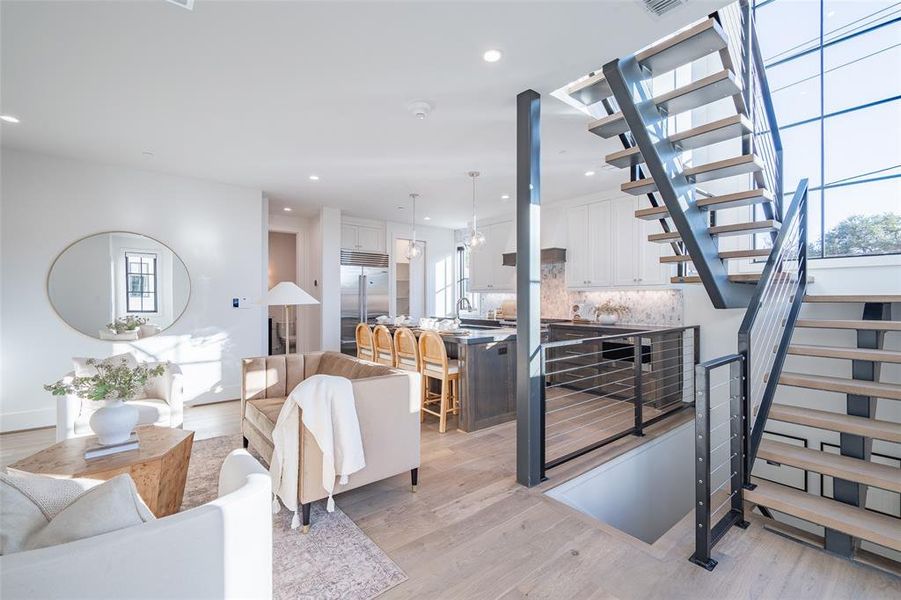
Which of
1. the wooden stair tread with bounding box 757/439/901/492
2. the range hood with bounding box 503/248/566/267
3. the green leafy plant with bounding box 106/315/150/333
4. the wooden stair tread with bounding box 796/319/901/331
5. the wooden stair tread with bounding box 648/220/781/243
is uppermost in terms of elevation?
the range hood with bounding box 503/248/566/267

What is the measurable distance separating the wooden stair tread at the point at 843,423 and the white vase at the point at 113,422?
12.7 feet

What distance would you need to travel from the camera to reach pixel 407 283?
7.50m

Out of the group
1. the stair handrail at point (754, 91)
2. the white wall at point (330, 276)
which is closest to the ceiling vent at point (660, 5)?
the stair handrail at point (754, 91)

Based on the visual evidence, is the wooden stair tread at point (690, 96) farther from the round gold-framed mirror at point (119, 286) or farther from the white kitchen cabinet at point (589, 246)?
the round gold-framed mirror at point (119, 286)

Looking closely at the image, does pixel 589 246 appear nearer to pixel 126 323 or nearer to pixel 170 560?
pixel 170 560

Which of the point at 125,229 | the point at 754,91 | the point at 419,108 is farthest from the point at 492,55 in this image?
the point at 125,229

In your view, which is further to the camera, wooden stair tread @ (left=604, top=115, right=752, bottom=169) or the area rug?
wooden stair tread @ (left=604, top=115, right=752, bottom=169)

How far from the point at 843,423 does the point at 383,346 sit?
382 centimetres

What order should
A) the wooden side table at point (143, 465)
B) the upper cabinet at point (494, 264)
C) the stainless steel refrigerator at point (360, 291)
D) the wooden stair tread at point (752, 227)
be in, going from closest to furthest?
the wooden side table at point (143, 465) < the wooden stair tread at point (752, 227) < the stainless steel refrigerator at point (360, 291) < the upper cabinet at point (494, 264)

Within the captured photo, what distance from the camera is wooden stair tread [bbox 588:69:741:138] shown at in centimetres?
232

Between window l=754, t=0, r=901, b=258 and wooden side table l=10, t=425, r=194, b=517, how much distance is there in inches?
211

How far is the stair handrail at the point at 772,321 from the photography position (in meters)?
2.20

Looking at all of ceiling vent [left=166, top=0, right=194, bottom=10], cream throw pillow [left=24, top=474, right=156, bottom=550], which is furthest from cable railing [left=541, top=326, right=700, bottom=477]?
ceiling vent [left=166, top=0, right=194, bottom=10]

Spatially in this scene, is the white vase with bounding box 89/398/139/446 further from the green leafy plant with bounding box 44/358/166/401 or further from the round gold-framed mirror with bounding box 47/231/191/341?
the round gold-framed mirror with bounding box 47/231/191/341
